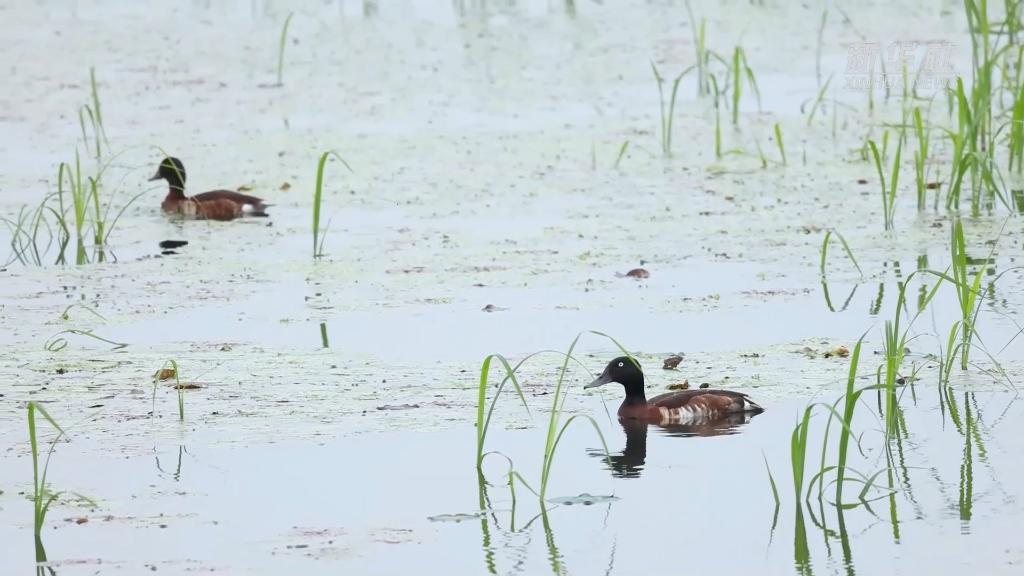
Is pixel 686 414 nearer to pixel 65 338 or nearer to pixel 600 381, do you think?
pixel 600 381

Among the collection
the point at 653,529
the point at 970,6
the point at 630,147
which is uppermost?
the point at 970,6

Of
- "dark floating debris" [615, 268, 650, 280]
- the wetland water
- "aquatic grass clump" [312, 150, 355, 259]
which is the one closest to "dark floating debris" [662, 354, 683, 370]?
the wetland water

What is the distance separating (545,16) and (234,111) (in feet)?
11.9

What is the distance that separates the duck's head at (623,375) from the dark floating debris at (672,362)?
0.47 m

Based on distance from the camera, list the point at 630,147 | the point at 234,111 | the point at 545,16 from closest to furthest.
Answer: the point at 630,147
the point at 234,111
the point at 545,16

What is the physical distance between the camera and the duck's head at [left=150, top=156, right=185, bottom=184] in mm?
11062

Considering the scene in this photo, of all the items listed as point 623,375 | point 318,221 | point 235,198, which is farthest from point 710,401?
A: point 235,198

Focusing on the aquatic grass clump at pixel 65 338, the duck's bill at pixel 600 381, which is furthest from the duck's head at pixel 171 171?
the duck's bill at pixel 600 381

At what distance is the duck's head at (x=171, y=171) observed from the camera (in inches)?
436

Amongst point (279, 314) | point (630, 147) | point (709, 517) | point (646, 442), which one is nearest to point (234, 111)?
point (630, 147)

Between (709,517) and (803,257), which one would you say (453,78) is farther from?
(709,517)

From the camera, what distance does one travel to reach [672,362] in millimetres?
7383

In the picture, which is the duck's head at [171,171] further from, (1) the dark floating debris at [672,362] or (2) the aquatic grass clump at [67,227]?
(1) the dark floating debris at [672,362]

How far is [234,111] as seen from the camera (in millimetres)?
13562
